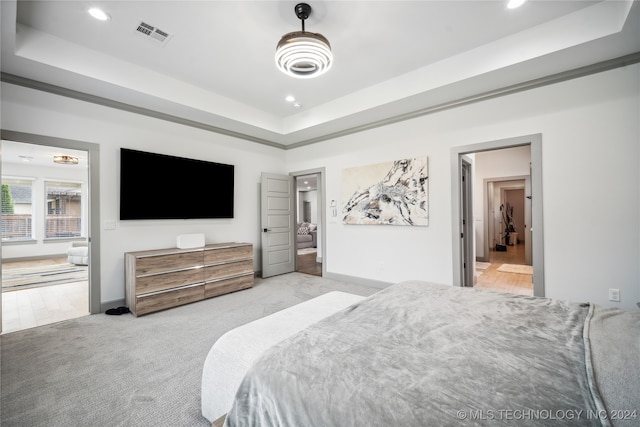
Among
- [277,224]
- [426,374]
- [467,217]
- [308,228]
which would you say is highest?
[467,217]

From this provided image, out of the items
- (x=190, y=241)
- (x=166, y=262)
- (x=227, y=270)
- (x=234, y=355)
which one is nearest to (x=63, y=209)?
(x=190, y=241)

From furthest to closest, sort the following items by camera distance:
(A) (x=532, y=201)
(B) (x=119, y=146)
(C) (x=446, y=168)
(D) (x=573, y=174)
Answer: (C) (x=446, y=168), (B) (x=119, y=146), (A) (x=532, y=201), (D) (x=573, y=174)

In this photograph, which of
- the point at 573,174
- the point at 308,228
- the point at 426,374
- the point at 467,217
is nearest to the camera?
the point at 426,374

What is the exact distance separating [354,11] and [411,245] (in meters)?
2.94

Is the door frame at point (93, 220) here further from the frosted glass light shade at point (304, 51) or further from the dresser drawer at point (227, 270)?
the frosted glass light shade at point (304, 51)

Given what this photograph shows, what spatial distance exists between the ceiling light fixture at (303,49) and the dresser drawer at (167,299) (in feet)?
9.91

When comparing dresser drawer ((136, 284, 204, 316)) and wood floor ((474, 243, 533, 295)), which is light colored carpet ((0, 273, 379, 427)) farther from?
wood floor ((474, 243, 533, 295))

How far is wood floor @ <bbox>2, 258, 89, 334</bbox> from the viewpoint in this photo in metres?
3.12

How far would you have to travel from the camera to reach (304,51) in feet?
7.27

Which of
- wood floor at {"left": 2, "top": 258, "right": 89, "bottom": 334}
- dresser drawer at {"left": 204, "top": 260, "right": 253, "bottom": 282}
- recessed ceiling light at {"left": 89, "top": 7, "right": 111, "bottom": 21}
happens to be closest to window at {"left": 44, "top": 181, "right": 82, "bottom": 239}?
wood floor at {"left": 2, "top": 258, "right": 89, "bottom": 334}

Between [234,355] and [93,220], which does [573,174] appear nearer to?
[234,355]

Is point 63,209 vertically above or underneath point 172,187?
underneath

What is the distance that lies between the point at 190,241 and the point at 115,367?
192cm

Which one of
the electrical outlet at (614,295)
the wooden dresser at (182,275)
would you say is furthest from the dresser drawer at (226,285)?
the electrical outlet at (614,295)
